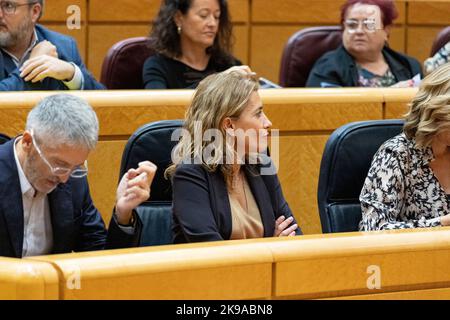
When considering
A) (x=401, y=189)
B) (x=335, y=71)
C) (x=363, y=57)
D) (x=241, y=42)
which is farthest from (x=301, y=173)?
(x=241, y=42)

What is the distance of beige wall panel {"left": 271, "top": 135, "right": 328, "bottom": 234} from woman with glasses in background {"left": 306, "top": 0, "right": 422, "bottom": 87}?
61 centimetres

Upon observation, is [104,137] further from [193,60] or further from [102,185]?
[193,60]

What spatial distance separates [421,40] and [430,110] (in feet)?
7.86

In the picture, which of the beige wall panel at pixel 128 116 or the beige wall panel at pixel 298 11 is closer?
the beige wall panel at pixel 128 116

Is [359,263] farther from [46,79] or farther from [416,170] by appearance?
[46,79]

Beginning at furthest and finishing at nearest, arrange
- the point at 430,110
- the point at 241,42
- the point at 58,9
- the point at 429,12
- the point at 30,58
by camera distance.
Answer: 1. the point at 429,12
2. the point at 241,42
3. the point at 58,9
4. the point at 30,58
5. the point at 430,110

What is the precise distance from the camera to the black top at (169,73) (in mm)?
2881

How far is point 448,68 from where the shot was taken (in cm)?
211

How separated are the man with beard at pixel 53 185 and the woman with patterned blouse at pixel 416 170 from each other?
1.75 feet

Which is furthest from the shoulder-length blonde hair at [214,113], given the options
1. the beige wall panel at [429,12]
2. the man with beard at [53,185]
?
the beige wall panel at [429,12]

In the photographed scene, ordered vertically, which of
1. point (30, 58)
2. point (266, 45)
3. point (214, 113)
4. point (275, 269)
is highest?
point (266, 45)

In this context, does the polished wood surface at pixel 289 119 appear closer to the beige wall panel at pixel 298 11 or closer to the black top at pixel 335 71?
the black top at pixel 335 71

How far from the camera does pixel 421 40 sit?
14.5 ft
